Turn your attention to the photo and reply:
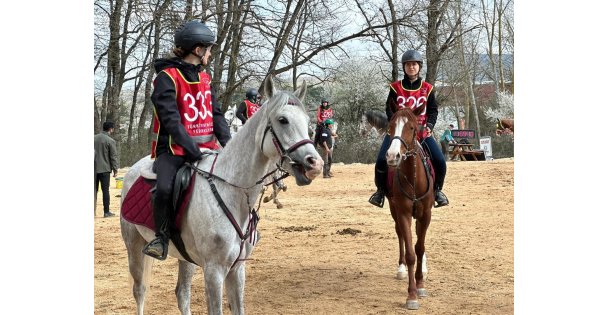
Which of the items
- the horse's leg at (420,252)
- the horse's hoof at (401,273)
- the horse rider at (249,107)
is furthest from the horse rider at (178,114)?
the horse rider at (249,107)

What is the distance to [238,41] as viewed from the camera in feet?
50.4

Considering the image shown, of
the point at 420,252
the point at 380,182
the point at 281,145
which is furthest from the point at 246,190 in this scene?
the point at 380,182

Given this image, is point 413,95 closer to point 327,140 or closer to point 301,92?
point 301,92

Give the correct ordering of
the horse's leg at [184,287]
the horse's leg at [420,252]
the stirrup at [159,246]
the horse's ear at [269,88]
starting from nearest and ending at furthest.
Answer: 1. the horse's ear at [269,88]
2. the stirrup at [159,246]
3. the horse's leg at [184,287]
4. the horse's leg at [420,252]

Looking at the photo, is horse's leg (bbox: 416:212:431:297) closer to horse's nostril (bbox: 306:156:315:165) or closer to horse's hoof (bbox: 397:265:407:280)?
horse's hoof (bbox: 397:265:407:280)

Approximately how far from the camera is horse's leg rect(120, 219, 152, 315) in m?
5.70

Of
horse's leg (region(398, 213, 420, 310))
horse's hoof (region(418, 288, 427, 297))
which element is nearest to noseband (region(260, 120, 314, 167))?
horse's leg (region(398, 213, 420, 310))

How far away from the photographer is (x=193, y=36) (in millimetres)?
4977

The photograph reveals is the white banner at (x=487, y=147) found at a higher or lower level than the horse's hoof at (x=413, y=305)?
higher

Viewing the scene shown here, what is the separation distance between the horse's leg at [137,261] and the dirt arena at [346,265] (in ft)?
3.75

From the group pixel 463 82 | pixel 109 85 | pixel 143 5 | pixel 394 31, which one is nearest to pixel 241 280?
pixel 143 5

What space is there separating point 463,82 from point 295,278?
107 feet

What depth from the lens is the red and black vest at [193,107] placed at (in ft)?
16.2

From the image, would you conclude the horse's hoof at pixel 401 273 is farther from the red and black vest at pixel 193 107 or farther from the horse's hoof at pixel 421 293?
the red and black vest at pixel 193 107
